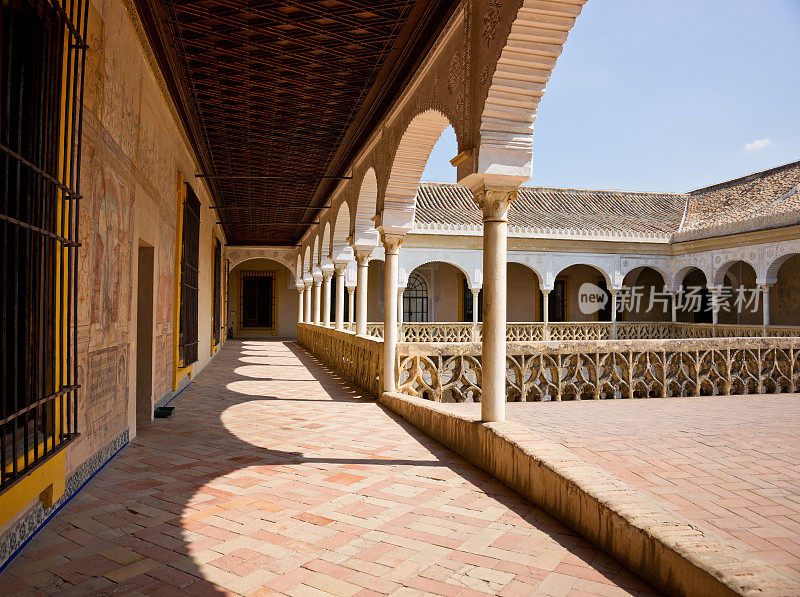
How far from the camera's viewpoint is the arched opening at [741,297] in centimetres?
2123

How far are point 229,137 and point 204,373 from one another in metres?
4.87

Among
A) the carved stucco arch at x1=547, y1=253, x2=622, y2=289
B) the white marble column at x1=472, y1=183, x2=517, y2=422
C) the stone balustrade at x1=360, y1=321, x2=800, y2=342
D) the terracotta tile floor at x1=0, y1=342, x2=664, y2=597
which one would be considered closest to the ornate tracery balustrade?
the terracotta tile floor at x1=0, y1=342, x2=664, y2=597

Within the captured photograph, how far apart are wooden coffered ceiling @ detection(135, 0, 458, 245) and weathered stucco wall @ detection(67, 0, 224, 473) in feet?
1.56

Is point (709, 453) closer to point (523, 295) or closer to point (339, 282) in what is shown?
point (339, 282)

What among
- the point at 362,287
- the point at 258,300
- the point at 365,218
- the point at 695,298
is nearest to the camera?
the point at 365,218

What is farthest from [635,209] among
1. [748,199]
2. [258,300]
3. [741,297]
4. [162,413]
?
[162,413]

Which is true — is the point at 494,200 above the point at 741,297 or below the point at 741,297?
above

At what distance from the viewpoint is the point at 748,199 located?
21906 mm

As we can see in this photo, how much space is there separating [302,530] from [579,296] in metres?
24.4

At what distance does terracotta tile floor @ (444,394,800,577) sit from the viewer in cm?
337

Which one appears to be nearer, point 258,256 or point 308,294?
point 308,294

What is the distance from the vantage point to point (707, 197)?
2541 centimetres

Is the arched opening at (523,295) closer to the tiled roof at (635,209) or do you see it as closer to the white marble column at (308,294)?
the tiled roof at (635,209)

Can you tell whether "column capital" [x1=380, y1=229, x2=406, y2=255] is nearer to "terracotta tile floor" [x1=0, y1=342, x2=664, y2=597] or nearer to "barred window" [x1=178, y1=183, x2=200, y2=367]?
"barred window" [x1=178, y1=183, x2=200, y2=367]
